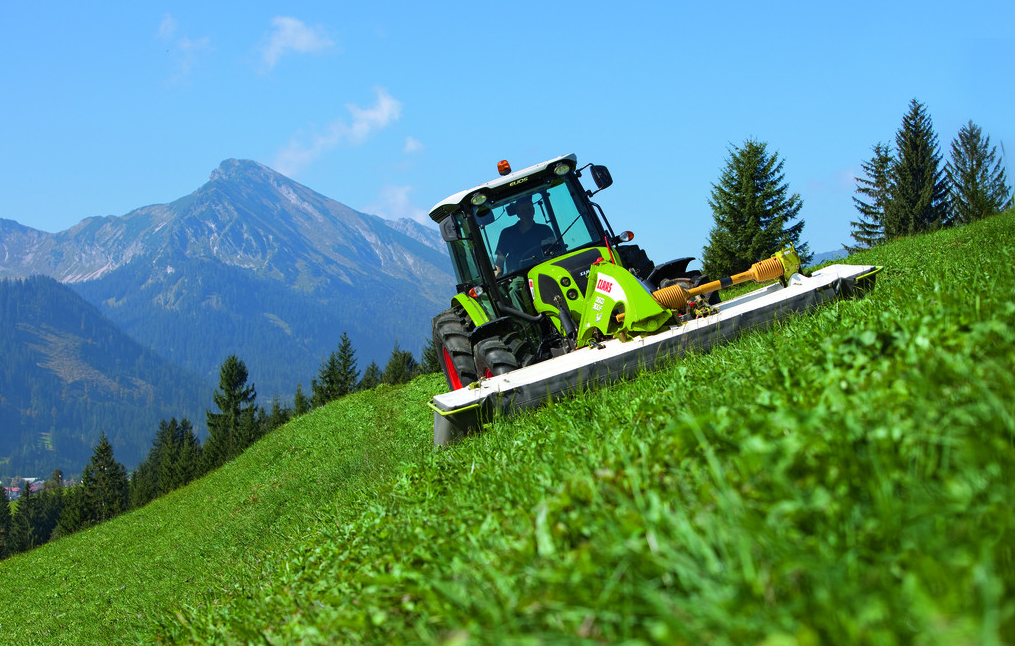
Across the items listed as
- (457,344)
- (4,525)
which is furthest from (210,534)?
(4,525)

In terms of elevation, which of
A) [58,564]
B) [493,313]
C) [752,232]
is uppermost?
[752,232]

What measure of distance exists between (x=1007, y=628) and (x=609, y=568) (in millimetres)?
913

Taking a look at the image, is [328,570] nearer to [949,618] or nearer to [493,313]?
[949,618]

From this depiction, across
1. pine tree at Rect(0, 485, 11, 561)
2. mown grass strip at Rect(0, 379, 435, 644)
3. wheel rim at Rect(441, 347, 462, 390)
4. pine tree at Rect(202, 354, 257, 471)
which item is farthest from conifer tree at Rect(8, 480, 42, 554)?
wheel rim at Rect(441, 347, 462, 390)

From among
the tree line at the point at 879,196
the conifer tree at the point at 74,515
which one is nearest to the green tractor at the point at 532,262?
the tree line at the point at 879,196

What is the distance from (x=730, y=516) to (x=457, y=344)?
7032 millimetres

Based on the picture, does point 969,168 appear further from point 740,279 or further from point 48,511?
point 48,511

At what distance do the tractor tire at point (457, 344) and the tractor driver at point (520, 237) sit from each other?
98cm

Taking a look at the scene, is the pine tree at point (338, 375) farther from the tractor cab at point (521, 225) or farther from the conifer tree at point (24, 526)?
the tractor cab at point (521, 225)

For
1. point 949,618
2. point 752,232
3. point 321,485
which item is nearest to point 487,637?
point 949,618

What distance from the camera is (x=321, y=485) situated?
11047 millimetres

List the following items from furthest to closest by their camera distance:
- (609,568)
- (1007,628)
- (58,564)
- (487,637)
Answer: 1. (58,564)
2. (609,568)
3. (487,637)
4. (1007,628)

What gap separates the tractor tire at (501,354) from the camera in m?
7.31

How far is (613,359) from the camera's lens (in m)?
5.85
